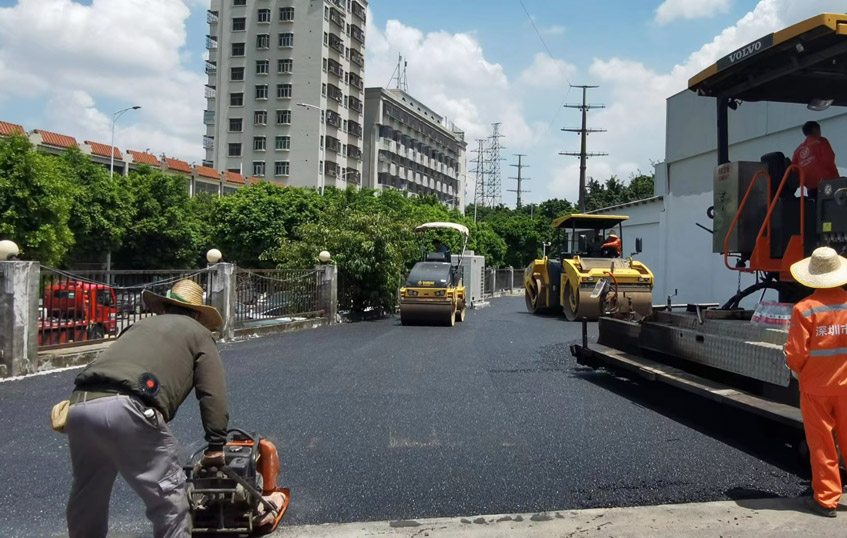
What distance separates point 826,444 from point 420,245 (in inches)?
719

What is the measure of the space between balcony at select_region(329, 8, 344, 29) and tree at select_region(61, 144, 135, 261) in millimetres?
37543

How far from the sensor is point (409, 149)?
269ft

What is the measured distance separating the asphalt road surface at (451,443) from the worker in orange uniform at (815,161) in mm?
2098

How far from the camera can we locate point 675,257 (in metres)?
23.7

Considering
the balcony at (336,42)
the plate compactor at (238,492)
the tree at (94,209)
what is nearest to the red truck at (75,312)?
the plate compactor at (238,492)

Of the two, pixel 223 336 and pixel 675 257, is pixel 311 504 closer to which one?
pixel 223 336

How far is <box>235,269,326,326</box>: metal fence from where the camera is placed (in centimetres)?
1505

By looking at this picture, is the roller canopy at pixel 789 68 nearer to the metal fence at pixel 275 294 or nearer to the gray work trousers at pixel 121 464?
the gray work trousers at pixel 121 464

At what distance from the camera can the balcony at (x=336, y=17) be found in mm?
64750

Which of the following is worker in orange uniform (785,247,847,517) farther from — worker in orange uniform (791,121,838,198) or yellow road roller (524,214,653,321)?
yellow road roller (524,214,653,321)

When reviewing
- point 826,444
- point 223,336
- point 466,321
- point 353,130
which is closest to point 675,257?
point 466,321

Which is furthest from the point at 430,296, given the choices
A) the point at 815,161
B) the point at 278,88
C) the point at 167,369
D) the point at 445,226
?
the point at 278,88

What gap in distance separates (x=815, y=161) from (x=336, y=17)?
65.1 metres

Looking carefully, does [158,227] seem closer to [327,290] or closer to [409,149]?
[327,290]
